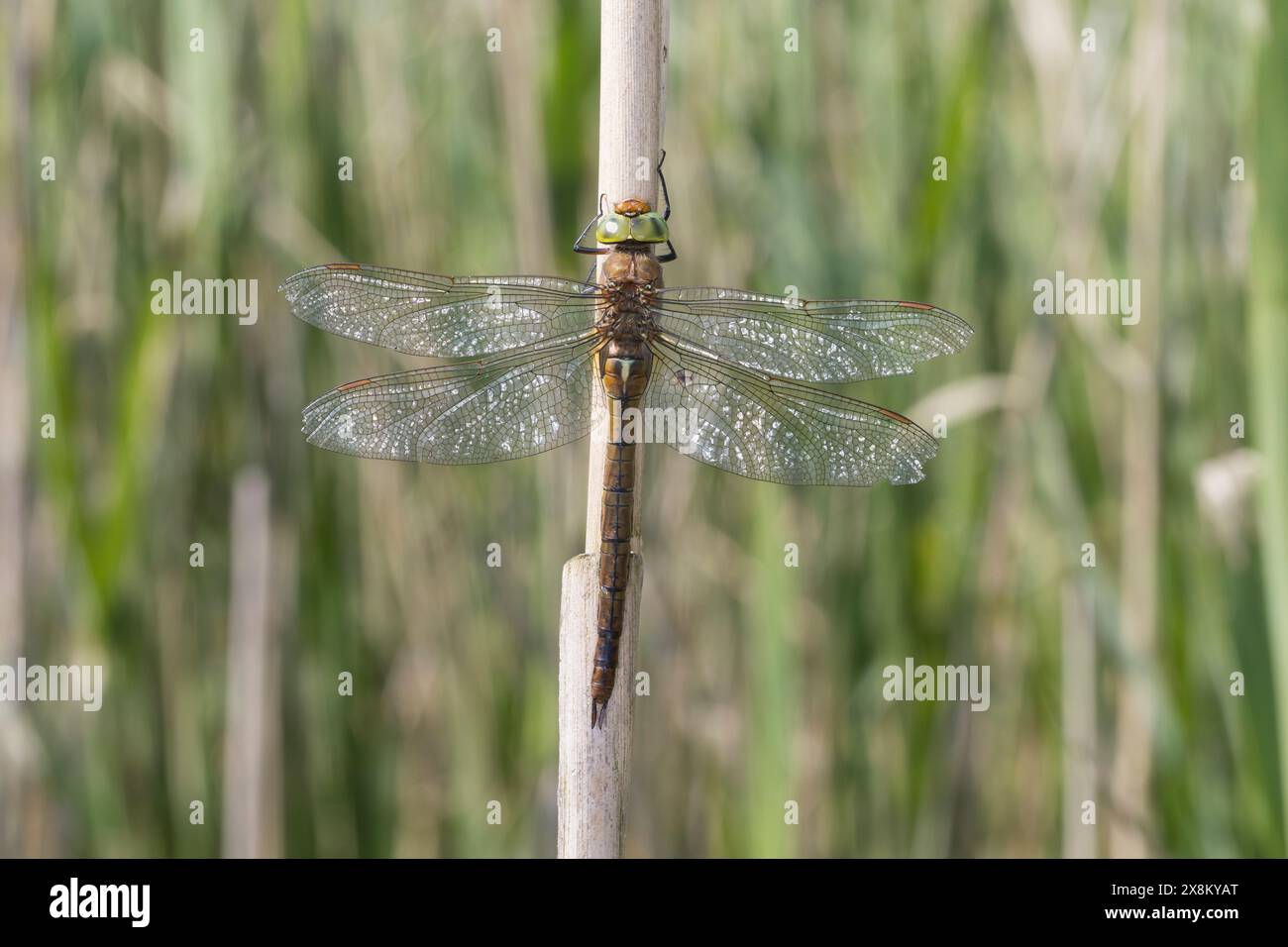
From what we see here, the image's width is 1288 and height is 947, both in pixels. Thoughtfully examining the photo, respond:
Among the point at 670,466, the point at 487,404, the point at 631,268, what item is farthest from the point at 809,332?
the point at 670,466

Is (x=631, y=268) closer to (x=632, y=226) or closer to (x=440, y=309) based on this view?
(x=632, y=226)

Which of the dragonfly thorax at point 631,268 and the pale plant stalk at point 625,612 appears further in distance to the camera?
the dragonfly thorax at point 631,268

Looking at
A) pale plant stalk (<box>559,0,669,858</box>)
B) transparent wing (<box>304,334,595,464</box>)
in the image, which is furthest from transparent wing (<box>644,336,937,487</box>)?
pale plant stalk (<box>559,0,669,858</box>)

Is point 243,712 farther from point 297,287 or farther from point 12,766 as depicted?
point 297,287

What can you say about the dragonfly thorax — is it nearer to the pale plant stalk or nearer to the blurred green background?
the pale plant stalk

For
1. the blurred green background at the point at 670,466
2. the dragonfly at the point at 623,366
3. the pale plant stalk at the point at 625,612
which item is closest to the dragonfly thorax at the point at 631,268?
the dragonfly at the point at 623,366

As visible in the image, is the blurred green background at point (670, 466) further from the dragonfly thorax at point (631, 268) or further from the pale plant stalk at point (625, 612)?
the pale plant stalk at point (625, 612)
